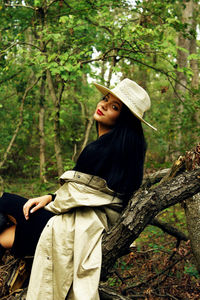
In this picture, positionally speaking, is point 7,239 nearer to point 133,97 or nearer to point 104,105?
point 104,105

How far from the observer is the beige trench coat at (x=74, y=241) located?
1882 mm

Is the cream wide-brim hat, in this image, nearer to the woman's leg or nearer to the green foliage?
the woman's leg

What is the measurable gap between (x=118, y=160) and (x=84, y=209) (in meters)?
0.44

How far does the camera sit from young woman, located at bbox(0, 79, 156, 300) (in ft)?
6.33

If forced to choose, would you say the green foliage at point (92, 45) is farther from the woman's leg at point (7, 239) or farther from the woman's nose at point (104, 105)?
the woman's leg at point (7, 239)

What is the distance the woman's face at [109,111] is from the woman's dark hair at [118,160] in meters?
0.19

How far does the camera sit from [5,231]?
2324mm

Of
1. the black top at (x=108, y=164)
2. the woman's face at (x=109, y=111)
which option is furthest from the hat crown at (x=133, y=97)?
the black top at (x=108, y=164)

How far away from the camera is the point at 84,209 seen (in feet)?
6.98

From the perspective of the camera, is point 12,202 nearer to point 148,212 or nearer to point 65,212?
point 65,212

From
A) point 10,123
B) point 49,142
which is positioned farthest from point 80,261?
point 49,142

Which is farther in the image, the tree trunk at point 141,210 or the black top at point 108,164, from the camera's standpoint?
the black top at point 108,164

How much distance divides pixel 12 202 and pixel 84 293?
0.96 meters

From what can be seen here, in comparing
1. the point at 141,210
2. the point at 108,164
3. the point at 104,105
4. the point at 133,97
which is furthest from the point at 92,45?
the point at 141,210
